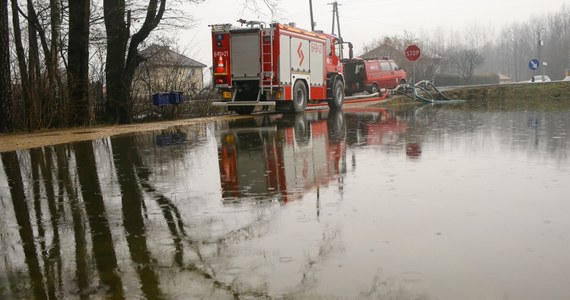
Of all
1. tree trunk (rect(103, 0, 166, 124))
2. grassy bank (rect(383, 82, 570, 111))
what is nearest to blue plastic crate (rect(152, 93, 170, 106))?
tree trunk (rect(103, 0, 166, 124))

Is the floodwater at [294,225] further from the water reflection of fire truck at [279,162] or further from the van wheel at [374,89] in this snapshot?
the van wheel at [374,89]

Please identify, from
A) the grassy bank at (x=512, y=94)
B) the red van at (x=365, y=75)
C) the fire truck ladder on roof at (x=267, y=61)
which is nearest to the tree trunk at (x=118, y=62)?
the fire truck ladder on roof at (x=267, y=61)

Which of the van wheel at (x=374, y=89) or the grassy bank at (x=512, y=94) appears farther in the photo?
the van wheel at (x=374, y=89)

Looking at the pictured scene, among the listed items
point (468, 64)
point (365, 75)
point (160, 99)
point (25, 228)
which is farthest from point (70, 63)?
point (468, 64)

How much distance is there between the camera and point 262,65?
704 inches

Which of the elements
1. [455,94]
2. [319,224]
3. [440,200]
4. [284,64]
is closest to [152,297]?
[319,224]

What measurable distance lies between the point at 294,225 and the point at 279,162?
3334 millimetres

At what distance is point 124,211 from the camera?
16.1ft

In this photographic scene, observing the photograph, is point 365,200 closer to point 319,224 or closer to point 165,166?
point 319,224

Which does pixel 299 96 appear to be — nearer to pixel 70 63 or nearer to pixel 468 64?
pixel 70 63

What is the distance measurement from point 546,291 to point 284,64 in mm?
15806

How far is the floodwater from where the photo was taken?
3053 mm

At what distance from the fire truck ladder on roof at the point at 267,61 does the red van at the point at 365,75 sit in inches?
463

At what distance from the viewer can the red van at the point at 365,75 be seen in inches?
1157
